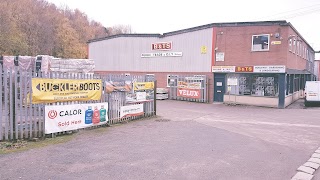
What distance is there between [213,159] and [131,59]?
79.4ft

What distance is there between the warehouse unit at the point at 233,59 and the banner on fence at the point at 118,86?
12977 millimetres

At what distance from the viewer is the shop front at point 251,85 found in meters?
21.8

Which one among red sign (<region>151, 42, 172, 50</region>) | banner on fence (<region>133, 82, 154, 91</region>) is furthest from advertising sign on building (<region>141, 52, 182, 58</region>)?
banner on fence (<region>133, 82, 154, 91</region>)

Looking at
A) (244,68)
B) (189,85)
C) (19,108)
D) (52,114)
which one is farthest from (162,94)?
(19,108)

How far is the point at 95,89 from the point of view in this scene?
11.2 m

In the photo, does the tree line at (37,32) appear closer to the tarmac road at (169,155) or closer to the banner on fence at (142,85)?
the banner on fence at (142,85)

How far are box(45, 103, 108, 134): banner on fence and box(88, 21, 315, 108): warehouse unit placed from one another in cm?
1486

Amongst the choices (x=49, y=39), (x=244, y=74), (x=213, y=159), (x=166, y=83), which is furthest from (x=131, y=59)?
(x=49, y=39)

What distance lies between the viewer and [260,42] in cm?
2259

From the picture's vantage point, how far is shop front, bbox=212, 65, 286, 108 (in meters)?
21.8

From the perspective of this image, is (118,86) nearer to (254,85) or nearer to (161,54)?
(254,85)

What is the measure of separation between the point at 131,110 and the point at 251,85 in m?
13.3

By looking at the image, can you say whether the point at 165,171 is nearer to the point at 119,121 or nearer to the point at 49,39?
the point at 119,121

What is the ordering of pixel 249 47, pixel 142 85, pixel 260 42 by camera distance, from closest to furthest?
1. pixel 142 85
2. pixel 260 42
3. pixel 249 47
